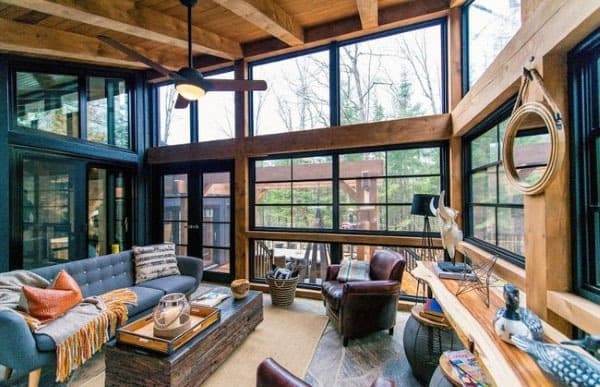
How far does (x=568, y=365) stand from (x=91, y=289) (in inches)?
146

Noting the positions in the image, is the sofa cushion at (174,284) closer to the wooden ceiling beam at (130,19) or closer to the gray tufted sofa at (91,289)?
the gray tufted sofa at (91,289)

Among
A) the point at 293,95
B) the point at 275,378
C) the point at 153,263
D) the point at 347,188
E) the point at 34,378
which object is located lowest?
the point at 34,378

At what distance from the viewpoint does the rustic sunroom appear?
140cm

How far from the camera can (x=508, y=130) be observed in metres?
1.73

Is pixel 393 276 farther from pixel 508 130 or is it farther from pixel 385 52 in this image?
pixel 385 52

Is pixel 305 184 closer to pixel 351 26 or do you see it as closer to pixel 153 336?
pixel 351 26

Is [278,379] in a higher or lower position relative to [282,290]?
higher

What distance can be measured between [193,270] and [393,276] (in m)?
2.58

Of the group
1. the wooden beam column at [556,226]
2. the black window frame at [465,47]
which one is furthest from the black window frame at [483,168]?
the black window frame at [465,47]

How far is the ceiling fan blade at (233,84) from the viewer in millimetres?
2656

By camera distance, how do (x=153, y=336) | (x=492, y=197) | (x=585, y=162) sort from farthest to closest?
→ (x=492, y=197) < (x=153, y=336) < (x=585, y=162)

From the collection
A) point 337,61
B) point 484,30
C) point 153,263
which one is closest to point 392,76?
point 337,61

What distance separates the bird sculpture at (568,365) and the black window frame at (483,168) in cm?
114

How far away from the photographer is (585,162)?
1.36 meters
